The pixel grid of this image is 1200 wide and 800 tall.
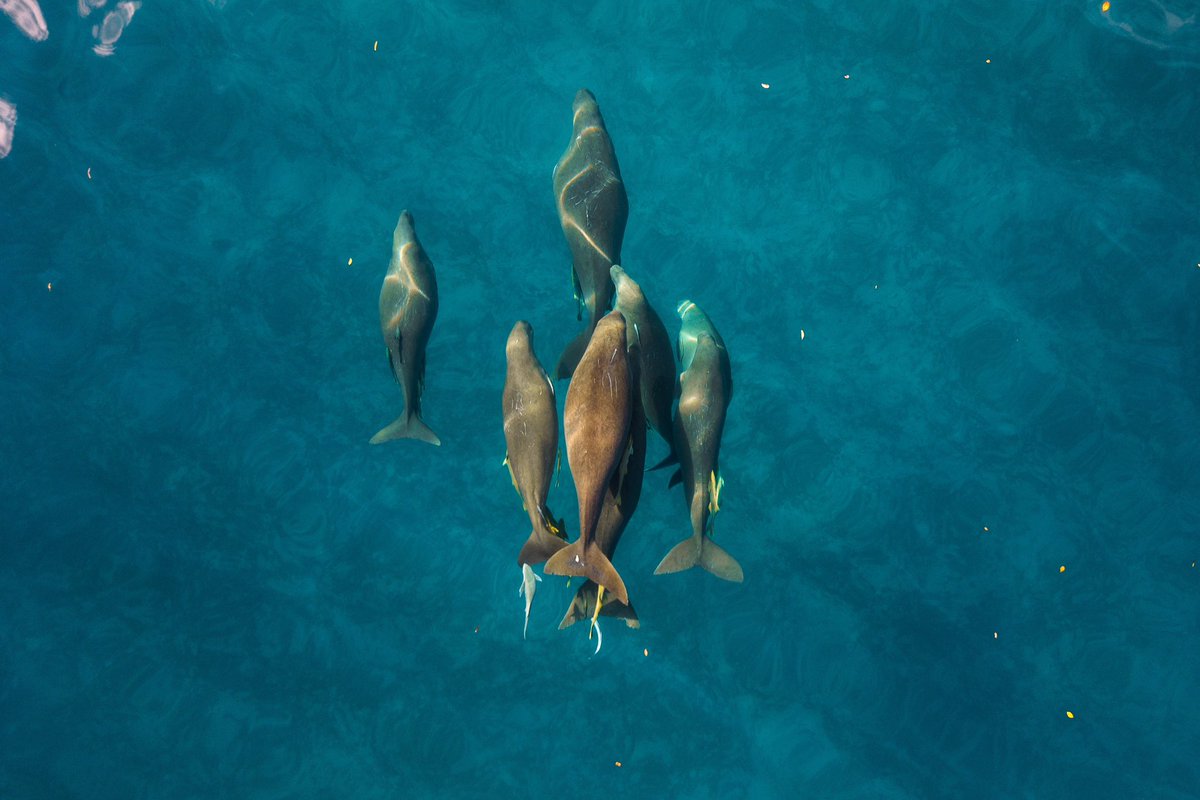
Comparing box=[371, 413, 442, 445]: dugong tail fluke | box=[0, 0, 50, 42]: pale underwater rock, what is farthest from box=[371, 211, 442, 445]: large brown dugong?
box=[0, 0, 50, 42]: pale underwater rock

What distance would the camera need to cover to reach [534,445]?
12.7 ft

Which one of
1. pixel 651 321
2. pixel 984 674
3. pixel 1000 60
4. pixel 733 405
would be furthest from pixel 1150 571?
pixel 651 321

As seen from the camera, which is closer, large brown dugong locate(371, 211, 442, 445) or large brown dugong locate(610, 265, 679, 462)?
large brown dugong locate(610, 265, 679, 462)

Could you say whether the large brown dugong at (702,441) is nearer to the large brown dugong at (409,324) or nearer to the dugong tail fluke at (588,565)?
the dugong tail fluke at (588,565)

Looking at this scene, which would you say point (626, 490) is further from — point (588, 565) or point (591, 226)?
point (591, 226)

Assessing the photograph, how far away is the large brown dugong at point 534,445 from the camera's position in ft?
12.7

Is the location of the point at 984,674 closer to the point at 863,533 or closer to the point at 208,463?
the point at 863,533

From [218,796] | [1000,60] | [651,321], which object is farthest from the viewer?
[1000,60]

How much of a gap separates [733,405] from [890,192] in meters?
2.45

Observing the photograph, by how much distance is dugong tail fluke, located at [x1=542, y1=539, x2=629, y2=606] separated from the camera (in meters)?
3.82

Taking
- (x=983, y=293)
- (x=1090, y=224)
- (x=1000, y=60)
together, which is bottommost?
(x=983, y=293)

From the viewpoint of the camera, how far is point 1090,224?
277 inches

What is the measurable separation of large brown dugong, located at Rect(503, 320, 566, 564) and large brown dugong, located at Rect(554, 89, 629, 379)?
30.6 inches

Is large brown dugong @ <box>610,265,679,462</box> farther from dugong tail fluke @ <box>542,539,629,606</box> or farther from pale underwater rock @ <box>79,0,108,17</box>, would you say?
pale underwater rock @ <box>79,0,108,17</box>
